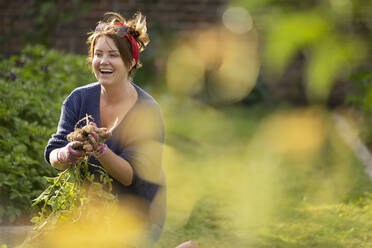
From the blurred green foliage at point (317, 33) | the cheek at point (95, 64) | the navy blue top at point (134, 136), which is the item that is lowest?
the navy blue top at point (134, 136)

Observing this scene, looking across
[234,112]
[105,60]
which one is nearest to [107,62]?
[105,60]

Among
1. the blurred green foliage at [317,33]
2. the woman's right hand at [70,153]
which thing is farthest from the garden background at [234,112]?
the woman's right hand at [70,153]

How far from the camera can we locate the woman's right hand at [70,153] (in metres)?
2.77

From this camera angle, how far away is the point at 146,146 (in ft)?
10.4

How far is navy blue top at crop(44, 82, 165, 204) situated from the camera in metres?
3.13

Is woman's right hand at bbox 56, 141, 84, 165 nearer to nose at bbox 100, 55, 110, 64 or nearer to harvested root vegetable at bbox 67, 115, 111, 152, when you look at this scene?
harvested root vegetable at bbox 67, 115, 111, 152

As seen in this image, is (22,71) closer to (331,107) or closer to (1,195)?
(1,195)

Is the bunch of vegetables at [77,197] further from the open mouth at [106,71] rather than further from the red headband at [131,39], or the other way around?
the red headband at [131,39]

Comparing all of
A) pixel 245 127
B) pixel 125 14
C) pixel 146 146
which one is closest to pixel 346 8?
pixel 146 146

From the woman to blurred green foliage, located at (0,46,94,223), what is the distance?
35.0 inches

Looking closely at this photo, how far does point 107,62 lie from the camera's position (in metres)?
3.14

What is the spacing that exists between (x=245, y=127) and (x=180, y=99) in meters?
1.60

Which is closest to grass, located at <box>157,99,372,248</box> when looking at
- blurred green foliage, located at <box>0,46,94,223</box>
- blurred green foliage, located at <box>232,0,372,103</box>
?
blurred green foliage, located at <box>0,46,94,223</box>

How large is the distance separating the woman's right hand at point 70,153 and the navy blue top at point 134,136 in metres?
0.25
